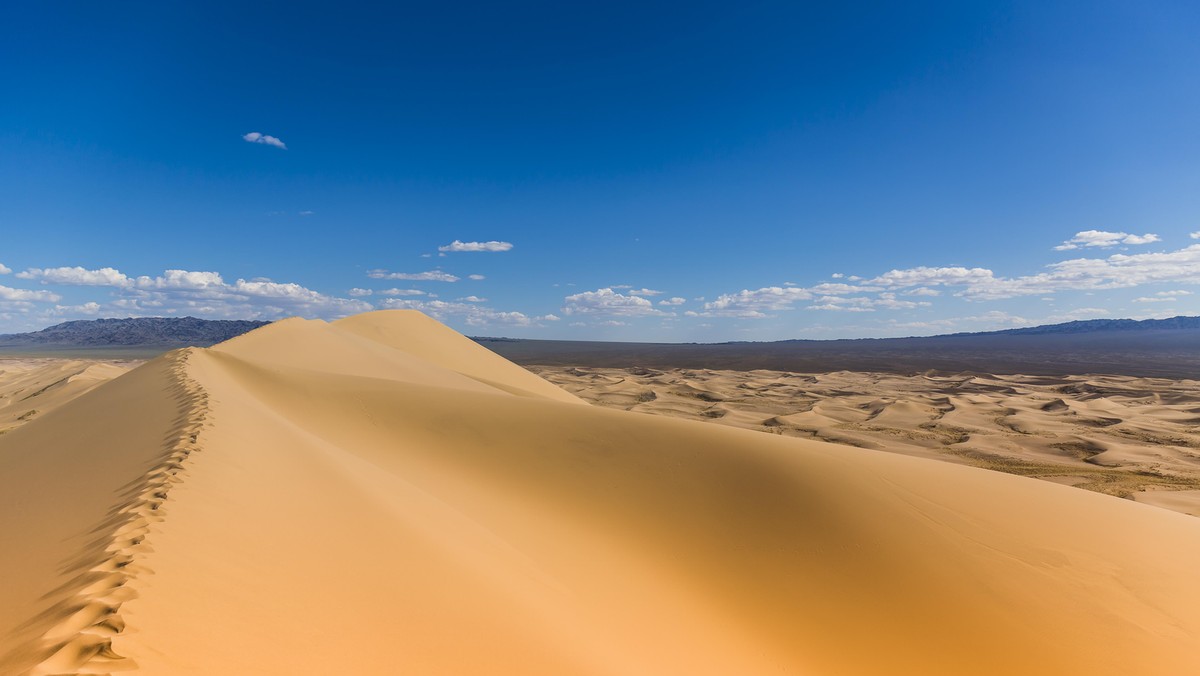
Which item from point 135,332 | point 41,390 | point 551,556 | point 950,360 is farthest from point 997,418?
point 135,332

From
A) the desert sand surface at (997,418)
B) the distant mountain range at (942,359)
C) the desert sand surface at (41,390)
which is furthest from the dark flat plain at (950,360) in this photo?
the desert sand surface at (41,390)

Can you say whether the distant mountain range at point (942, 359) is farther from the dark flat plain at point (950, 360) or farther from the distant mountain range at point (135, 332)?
the distant mountain range at point (135, 332)

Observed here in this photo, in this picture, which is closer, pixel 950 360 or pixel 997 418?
pixel 997 418

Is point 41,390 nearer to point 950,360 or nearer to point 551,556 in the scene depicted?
point 551,556

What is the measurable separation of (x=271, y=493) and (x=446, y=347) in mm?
21244

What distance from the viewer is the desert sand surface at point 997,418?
35.3 feet

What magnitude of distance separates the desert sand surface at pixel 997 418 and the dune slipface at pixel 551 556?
5658 mm

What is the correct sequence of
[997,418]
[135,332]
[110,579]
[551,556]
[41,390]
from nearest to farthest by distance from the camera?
1. [110,579]
2. [551,556]
3. [997,418]
4. [41,390]
5. [135,332]

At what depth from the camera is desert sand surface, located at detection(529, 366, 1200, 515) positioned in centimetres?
1077

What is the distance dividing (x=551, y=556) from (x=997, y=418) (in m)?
16.8

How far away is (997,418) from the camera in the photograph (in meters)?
16.5

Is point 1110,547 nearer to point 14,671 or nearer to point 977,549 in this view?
point 977,549

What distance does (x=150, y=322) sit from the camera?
15400cm

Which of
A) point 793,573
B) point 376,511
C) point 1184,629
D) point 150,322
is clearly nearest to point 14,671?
point 376,511
